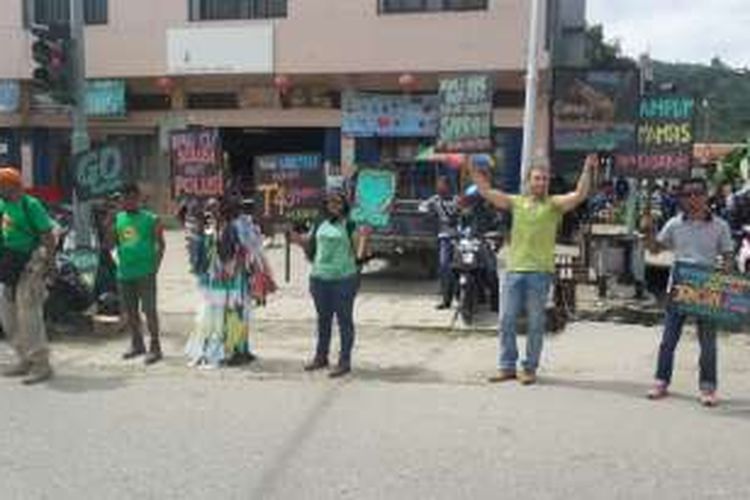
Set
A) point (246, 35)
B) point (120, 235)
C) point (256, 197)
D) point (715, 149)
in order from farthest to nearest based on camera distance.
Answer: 1. point (715, 149)
2. point (246, 35)
3. point (256, 197)
4. point (120, 235)

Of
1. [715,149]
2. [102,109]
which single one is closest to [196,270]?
[102,109]

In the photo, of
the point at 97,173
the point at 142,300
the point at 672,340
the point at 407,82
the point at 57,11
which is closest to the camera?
the point at 672,340

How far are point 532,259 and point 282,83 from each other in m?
18.8

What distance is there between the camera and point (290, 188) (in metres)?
16.4

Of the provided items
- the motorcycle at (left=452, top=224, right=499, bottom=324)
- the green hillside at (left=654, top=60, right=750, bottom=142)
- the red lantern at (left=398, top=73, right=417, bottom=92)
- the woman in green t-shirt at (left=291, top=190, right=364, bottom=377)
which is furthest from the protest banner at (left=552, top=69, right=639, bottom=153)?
the green hillside at (left=654, top=60, right=750, bottom=142)

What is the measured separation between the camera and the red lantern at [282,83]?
28.1 meters

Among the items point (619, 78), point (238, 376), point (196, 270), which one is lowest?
point (238, 376)

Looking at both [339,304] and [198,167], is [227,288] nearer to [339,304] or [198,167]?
[339,304]

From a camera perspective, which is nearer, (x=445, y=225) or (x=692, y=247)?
(x=692, y=247)

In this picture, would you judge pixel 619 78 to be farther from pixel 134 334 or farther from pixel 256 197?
pixel 134 334

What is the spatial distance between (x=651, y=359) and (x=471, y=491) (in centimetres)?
498

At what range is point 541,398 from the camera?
31.2 feet

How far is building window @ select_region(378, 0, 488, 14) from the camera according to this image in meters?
26.2

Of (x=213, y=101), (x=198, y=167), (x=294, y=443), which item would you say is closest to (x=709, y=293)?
(x=294, y=443)
